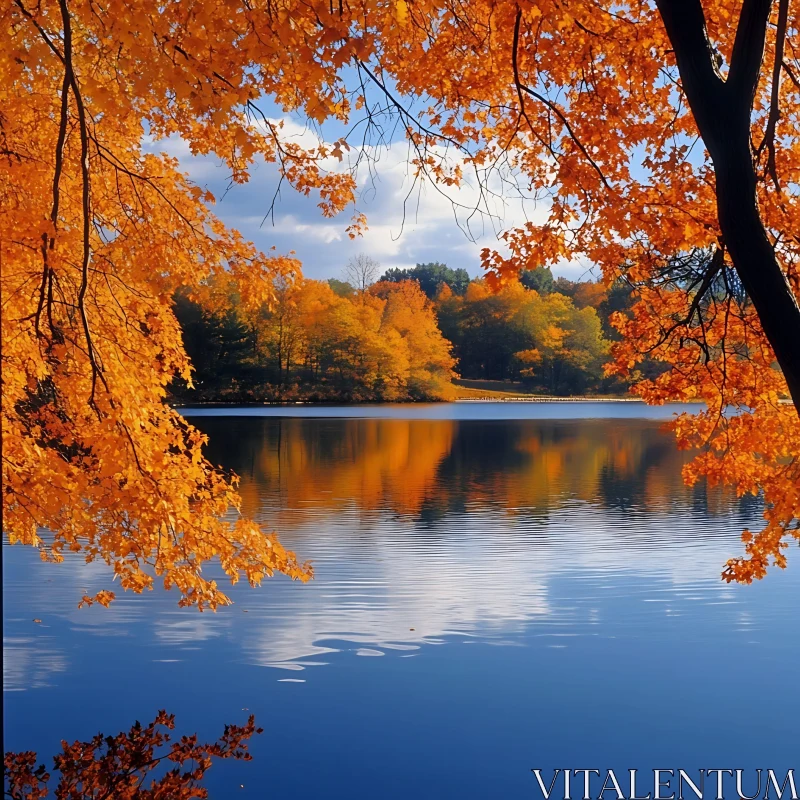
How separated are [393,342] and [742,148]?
5887 centimetres

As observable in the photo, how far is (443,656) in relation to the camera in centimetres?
852

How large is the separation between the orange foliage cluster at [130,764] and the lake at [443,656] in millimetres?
187

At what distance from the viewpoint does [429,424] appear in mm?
40750

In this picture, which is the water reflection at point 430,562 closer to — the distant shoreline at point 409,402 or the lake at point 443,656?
the lake at point 443,656

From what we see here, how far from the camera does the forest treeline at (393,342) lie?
176 ft

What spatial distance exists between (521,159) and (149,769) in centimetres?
522

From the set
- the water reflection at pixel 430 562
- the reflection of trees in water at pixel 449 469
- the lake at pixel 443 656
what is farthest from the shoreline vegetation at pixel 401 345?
the lake at pixel 443 656

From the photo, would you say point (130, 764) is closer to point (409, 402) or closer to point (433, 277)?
point (409, 402)

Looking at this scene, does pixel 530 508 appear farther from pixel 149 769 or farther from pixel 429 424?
pixel 429 424

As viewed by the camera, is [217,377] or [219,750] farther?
[217,377]

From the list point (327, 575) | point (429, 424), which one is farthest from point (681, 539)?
point (429, 424)

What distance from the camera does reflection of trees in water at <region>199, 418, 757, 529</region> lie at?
58.6 ft

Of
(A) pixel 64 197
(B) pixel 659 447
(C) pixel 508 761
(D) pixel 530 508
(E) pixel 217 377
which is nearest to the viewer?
(C) pixel 508 761

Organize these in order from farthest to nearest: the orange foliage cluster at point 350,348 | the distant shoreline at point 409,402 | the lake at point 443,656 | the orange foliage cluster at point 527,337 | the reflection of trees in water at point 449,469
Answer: the orange foliage cluster at point 527,337
the orange foliage cluster at point 350,348
the distant shoreline at point 409,402
the reflection of trees in water at point 449,469
the lake at point 443,656
